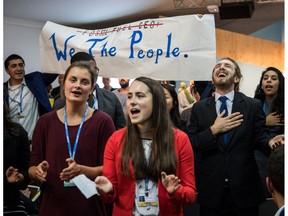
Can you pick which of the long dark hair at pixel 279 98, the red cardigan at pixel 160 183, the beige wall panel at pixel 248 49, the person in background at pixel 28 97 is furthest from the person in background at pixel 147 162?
the beige wall panel at pixel 248 49

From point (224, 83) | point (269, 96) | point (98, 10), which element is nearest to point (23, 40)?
point (98, 10)

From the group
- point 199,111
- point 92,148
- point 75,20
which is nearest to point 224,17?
point 75,20

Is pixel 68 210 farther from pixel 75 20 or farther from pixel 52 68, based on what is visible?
pixel 75 20

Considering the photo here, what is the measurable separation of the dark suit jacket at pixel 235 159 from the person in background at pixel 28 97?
196cm

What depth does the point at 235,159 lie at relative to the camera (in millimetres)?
2525

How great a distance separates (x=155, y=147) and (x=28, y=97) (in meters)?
2.54

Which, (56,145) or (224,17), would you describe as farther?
(224,17)

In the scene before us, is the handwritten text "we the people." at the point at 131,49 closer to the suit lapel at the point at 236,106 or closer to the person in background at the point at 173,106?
the person in background at the point at 173,106

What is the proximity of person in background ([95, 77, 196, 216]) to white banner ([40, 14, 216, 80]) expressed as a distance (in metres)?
1.32

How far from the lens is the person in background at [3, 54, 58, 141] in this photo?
416 centimetres

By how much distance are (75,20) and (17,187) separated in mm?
5876

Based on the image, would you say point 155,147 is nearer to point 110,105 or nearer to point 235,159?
point 235,159

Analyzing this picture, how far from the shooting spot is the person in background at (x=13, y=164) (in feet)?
7.09

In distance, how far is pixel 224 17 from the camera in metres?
6.10
